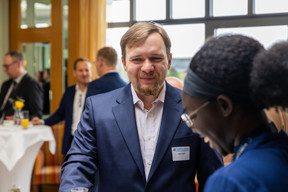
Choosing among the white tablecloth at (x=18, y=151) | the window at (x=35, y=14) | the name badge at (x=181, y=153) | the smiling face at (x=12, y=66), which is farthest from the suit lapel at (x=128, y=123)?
the window at (x=35, y=14)

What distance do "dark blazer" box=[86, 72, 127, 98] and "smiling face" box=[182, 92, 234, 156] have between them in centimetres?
270

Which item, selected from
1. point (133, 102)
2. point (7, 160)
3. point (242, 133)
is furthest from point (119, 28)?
point (242, 133)

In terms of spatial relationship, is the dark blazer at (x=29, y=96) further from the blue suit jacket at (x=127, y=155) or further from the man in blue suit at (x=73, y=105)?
the blue suit jacket at (x=127, y=155)

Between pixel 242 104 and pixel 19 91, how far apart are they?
14.1 ft

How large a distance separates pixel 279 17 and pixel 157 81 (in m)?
4.12

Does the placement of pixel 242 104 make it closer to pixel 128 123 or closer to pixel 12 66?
pixel 128 123

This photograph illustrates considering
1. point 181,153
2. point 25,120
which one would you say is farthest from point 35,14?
point 181,153

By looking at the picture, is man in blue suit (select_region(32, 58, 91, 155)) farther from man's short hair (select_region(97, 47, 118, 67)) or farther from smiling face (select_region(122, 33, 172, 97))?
smiling face (select_region(122, 33, 172, 97))

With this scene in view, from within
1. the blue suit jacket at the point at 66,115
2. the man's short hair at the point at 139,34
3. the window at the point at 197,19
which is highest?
the window at the point at 197,19

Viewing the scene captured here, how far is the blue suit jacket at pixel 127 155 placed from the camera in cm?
161

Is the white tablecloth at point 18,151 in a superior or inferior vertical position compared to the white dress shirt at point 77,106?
inferior

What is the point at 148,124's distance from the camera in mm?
1741

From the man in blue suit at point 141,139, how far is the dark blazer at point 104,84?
1.90 metres

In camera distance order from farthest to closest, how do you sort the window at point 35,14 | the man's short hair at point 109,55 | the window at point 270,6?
the window at point 35,14, the window at point 270,6, the man's short hair at point 109,55
